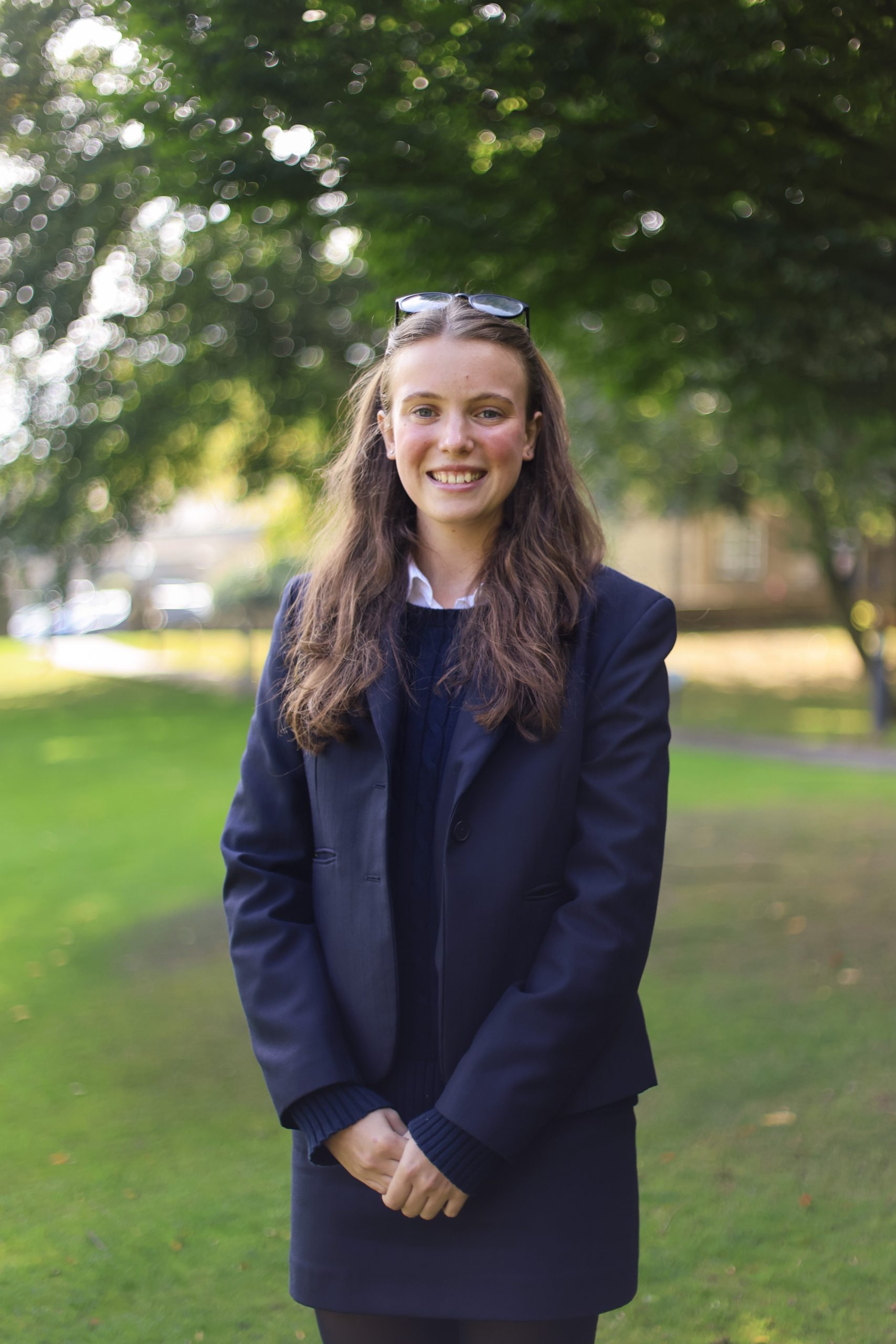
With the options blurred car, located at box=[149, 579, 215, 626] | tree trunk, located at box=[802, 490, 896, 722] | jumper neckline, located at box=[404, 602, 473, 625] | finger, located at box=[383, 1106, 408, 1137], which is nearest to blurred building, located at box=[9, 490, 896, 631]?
blurred car, located at box=[149, 579, 215, 626]

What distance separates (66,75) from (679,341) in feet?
16.6

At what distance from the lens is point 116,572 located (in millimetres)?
71938

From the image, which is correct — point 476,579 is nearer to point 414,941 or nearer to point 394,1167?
point 414,941

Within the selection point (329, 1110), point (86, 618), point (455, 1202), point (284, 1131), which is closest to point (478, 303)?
point (329, 1110)

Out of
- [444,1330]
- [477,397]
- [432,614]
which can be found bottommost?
[444,1330]

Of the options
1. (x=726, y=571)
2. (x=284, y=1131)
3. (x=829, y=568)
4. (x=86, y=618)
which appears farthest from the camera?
(x=86, y=618)

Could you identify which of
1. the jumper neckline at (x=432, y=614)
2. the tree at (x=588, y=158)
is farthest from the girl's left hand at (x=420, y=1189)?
the tree at (x=588, y=158)

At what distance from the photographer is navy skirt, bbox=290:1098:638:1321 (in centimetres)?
194

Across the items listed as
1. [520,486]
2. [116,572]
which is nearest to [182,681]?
[520,486]

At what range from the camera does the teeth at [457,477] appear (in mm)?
2129

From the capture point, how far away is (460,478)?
2.13 metres

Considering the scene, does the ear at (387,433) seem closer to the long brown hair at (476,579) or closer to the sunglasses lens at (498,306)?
the long brown hair at (476,579)

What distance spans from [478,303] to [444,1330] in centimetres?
170

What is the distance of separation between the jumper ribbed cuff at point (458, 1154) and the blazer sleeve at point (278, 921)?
167mm
